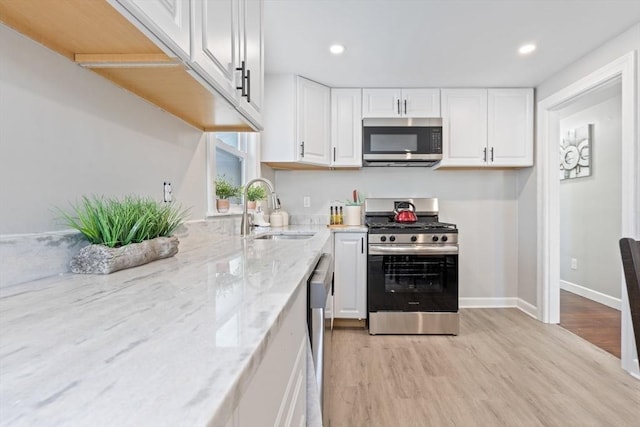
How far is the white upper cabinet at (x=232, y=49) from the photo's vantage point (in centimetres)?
95

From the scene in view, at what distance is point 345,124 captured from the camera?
3139mm

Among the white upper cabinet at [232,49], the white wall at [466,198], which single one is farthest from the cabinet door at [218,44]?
the white wall at [466,198]

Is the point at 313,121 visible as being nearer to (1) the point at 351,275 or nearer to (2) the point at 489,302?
(1) the point at 351,275

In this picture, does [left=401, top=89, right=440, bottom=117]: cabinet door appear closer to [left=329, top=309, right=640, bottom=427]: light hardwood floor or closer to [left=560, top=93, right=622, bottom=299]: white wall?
[left=560, top=93, right=622, bottom=299]: white wall

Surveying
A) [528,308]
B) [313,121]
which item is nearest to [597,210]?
[528,308]

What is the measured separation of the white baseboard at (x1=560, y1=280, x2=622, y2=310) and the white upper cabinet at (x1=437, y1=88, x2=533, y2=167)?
5.65ft

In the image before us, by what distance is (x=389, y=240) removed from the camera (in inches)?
110

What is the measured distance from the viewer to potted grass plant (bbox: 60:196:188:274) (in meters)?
0.86

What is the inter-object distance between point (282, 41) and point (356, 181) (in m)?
1.59

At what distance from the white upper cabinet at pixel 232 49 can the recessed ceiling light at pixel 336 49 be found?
2.86 feet

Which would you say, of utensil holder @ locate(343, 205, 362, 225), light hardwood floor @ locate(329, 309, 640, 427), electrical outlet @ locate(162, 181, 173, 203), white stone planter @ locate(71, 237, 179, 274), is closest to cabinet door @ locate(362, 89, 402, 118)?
utensil holder @ locate(343, 205, 362, 225)

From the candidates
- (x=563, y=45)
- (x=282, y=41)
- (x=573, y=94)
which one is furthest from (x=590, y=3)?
(x=282, y=41)

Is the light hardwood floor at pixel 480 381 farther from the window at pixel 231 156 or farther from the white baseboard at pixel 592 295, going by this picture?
the window at pixel 231 156

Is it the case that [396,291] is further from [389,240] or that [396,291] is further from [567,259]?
[567,259]
